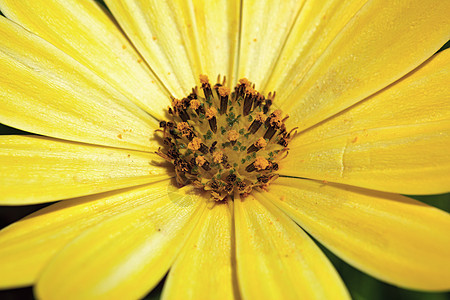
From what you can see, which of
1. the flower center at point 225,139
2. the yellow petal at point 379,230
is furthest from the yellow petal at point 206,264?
the yellow petal at point 379,230

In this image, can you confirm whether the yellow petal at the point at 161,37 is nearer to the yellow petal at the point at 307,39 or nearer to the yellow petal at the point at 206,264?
the yellow petal at the point at 307,39

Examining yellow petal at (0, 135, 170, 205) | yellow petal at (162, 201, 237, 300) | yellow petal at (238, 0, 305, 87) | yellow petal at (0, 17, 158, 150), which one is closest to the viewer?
yellow petal at (162, 201, 237, 300)

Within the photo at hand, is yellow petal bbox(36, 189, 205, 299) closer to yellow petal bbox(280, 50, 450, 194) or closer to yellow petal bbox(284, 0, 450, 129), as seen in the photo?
yellow petal bbox(280, 50, 450, 194)

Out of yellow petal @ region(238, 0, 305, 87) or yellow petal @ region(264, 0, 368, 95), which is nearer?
yellow petal @ region(264, 0, 368, 95)

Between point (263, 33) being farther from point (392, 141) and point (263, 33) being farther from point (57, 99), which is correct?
point (57, 99)

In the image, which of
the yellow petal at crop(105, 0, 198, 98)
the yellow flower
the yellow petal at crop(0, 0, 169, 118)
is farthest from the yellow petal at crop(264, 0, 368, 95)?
the yellow petal at crop(0, 0, 169, 118)

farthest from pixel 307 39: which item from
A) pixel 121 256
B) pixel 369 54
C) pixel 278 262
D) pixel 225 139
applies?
pixel 121 256

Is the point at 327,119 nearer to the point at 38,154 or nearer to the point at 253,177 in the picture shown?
the point at 253,177
